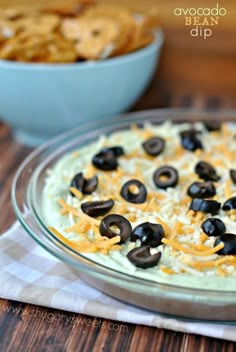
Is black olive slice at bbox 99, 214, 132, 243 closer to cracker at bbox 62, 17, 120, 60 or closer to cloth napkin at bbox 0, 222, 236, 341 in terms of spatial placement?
cloth napkin at bbox 0, 222, 236, 341

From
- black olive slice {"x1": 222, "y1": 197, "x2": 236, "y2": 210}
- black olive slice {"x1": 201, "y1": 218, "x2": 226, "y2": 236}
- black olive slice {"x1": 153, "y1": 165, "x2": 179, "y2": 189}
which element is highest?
black olive slice {"x1": 201, "y1": 218, "x2": 226, "y2": 236}

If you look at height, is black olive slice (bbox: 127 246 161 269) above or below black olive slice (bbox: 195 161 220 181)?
above

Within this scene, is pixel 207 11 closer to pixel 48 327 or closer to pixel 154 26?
pixel 154 26

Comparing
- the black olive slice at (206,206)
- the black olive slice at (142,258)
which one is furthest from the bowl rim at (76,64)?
the black olive slice at (142,258)

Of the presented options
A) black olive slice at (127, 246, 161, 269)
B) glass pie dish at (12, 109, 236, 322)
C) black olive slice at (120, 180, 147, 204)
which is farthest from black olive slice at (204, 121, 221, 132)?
black olive slice at (127, 246, 161, 269)

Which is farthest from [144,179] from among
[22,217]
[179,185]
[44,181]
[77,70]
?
[77,70]

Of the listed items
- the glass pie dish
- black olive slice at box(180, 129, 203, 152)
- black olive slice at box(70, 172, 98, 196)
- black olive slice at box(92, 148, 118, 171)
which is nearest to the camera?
the glass pie dish

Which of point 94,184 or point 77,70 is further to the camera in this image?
point 77,70

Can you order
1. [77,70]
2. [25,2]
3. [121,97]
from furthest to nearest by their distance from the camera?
1. [25,2]
2. [121,97]
3. [77,70]
